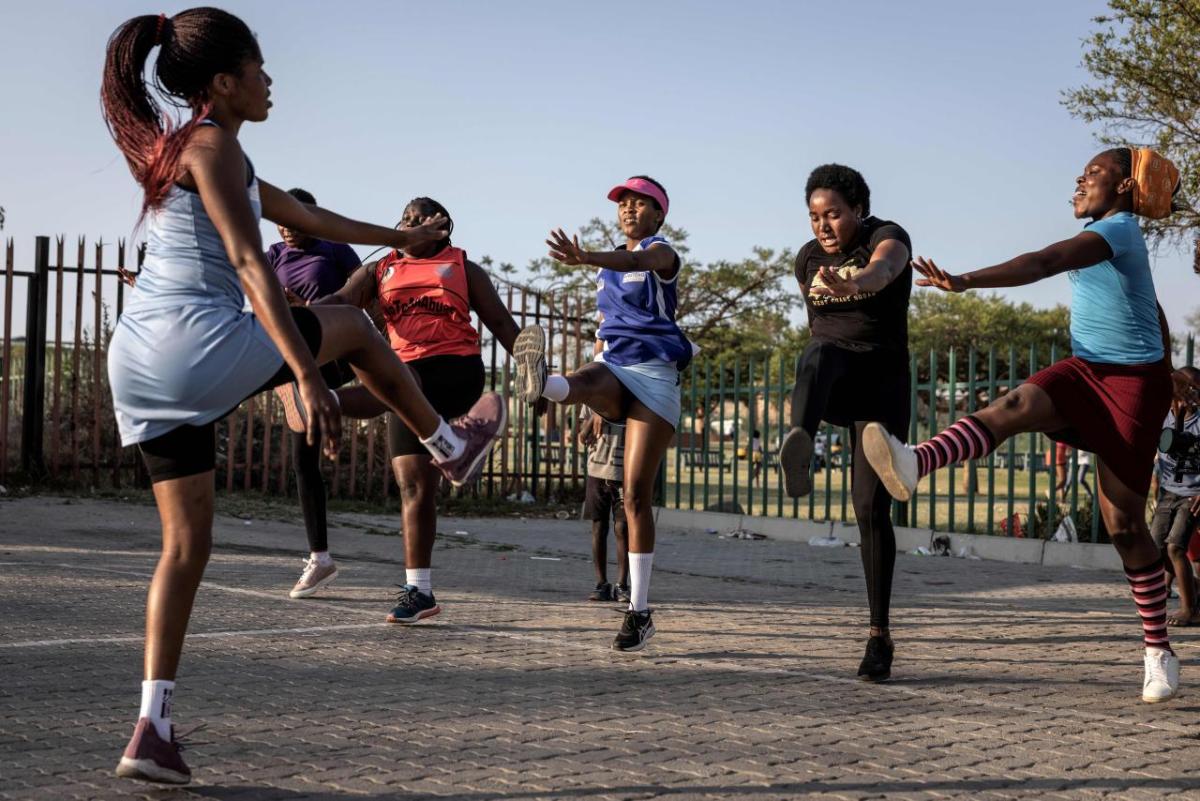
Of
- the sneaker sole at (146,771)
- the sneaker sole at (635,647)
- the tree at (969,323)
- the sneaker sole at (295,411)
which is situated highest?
the tree at (969,323)

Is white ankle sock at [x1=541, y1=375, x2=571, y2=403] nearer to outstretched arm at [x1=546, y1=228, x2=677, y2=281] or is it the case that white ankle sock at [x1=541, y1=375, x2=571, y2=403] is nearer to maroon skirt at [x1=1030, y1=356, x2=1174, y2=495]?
outstretched arm at [x1=546, y1=228, x2=677, y2=281]

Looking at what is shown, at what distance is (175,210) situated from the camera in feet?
11.5

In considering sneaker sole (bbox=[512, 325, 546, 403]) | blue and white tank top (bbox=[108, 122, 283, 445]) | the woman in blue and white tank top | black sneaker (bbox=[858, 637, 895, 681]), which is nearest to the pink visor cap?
the woman in blue and white tank top

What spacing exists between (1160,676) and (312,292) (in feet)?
15.4

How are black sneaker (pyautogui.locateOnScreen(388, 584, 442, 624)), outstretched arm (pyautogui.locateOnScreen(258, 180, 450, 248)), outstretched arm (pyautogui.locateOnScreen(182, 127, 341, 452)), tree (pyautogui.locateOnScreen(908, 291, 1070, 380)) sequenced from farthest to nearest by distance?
tree (pyautogui.locateOnScreen(908, 291, 1070, 380)), black sneaker (pyautogui.locateOnScreen(388, 584, 442, 624)), outstretched arm (pyautogui.locateOnScreen(258, 180, 450, 248)), outstretched arm (pyautogui.locateOnScreen(182, 127, 341, 452))

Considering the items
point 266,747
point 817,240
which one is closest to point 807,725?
point 266,747

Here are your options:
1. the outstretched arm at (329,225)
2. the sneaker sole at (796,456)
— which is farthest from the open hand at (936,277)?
the outstretched arm at (329,225)

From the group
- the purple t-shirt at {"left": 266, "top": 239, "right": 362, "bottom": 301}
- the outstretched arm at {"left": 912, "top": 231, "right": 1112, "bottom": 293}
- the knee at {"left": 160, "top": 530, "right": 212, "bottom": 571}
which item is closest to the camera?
the knee at {"left": 160, "top": 530, "right": 212, "bottom": 571}

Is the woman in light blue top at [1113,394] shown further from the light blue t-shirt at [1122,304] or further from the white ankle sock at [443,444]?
the white ankle sock at [443,444]

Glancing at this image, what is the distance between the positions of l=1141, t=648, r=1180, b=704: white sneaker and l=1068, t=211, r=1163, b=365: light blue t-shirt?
3.52 feet

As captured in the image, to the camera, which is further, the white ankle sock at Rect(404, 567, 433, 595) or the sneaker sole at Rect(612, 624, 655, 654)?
the white ankle sock at Rect(404, 567, 433, 595)

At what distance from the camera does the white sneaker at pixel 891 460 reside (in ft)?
15.7

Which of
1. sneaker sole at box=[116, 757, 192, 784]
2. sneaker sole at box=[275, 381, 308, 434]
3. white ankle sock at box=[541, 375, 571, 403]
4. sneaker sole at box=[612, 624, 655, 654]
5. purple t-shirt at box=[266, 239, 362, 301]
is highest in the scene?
purple t-shirt at box=[266, 239, 362, 301]

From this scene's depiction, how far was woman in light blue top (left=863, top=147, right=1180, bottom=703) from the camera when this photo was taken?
16.0 ft
